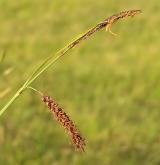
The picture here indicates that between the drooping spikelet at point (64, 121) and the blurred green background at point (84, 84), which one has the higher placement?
the blurred green background at point (84, 84)

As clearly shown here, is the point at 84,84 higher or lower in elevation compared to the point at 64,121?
higher

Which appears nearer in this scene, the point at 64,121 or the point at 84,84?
the point at 64,121

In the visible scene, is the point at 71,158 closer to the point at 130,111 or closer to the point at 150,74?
the point at 130,111

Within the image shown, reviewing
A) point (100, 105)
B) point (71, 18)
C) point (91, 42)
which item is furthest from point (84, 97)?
point (71, 18)

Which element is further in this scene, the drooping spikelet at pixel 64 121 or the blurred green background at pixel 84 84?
the blurred green background at pixel 84 84
